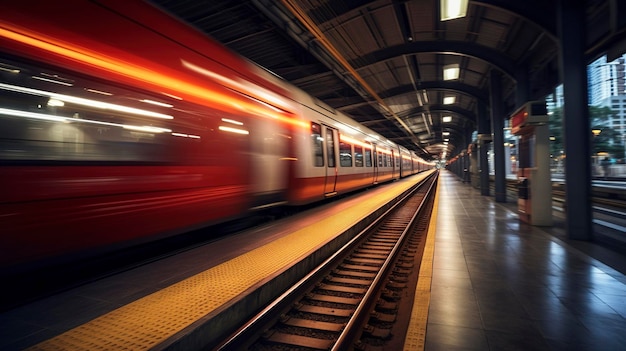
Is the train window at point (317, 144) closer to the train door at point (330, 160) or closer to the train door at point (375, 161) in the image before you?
the train door at point (330, 160)

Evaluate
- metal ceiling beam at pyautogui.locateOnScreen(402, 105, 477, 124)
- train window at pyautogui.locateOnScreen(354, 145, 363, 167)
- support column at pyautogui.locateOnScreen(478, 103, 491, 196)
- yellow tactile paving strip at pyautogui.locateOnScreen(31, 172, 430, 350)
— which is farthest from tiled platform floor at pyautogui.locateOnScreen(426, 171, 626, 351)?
metal ceiling beam at pyautogui.locateOnScreen(402, 105, 477, 124)

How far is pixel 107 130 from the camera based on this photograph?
3463mm

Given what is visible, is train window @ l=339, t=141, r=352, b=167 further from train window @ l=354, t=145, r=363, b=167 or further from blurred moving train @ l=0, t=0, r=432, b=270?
blurred moving train @ l=0, t=0, r=432, b=270

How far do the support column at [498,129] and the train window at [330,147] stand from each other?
22.3 feet

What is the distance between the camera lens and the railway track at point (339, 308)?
2.71m

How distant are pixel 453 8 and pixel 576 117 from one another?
3.66 m

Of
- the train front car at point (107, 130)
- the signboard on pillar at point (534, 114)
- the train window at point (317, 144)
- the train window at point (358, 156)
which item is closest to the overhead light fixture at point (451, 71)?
the train window at point (358, 156)

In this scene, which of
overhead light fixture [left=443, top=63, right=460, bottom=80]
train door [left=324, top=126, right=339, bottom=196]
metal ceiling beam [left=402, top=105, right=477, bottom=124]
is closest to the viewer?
train door [left=324, top=126, right=339, bottom=196]

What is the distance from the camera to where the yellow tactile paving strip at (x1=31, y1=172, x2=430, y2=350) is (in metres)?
2.26

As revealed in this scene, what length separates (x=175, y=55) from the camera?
4.34 m

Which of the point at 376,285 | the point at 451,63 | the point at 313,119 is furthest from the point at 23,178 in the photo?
the point at 451,63

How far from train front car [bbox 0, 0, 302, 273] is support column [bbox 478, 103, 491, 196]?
42.3 feet

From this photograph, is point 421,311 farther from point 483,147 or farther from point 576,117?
point 483,147

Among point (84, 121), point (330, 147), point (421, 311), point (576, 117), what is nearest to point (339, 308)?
point (421, 311)
